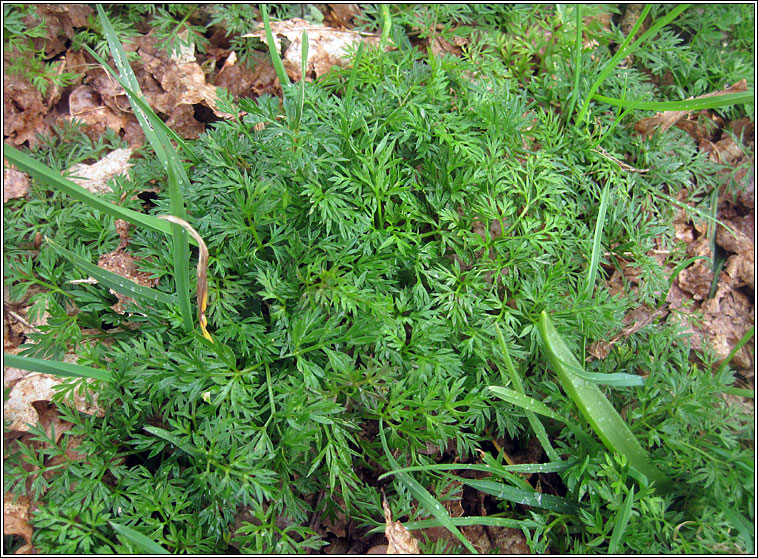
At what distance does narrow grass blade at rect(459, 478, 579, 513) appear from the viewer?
2.08 metres

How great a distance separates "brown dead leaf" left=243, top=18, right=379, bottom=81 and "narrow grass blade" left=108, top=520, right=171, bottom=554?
2.33 metres

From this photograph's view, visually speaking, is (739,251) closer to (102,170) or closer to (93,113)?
(102,170)

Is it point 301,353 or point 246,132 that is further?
point 246,132

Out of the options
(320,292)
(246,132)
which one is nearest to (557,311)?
(320,292)

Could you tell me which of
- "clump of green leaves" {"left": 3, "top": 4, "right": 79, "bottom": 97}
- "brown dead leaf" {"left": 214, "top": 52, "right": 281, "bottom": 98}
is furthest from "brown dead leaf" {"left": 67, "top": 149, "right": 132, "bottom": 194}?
"brown dead leaf" {"left": 214, "top": 52, "right": 281, "bottom": 98}

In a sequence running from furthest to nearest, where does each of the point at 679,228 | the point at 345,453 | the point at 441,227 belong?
1. the point at 679,228
2. the point at 441,227
3. the point at 345,453

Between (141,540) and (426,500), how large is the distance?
1.09 m

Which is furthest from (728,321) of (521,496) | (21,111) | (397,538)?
(21,111)

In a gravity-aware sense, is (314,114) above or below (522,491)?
above

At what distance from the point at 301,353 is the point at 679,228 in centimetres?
230

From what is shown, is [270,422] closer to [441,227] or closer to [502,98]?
[441,227]

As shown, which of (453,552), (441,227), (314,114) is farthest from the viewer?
(441,227)

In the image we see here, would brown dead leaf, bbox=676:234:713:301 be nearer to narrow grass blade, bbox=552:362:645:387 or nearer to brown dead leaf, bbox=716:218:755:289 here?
brown dead leaf, bbox=716:218:755:289

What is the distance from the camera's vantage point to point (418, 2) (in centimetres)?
292
